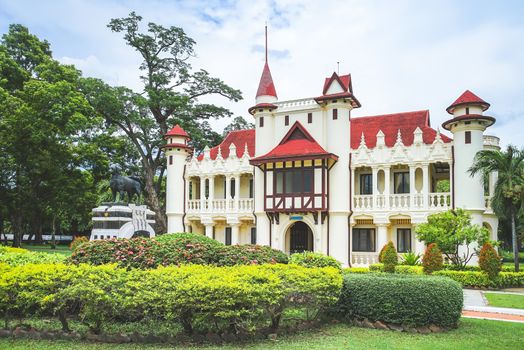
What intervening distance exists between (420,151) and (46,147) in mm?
24708

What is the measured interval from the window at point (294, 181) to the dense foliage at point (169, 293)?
61.0ft

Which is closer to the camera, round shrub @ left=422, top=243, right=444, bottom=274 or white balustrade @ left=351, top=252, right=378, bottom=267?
round shrub @ left=422, top=243, right=444, bottom=274

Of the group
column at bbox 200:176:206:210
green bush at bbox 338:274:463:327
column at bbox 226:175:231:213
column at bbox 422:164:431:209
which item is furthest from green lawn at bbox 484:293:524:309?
column at bbox 200:176:206:210

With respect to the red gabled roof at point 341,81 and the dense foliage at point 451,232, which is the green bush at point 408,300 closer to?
the dense foliage at point 451,232

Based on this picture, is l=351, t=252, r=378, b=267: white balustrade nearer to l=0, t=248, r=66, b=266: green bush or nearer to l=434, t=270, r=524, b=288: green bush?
l=434, t=270, r=524, b=288: green bush

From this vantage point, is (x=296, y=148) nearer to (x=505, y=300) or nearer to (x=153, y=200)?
(x=505, y=300)

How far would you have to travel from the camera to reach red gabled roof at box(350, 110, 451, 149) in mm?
29188

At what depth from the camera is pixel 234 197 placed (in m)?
33.4

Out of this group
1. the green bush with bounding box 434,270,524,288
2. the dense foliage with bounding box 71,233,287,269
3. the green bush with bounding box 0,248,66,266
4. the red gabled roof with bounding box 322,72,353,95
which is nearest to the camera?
the dense foliage with bounding box 71,233,287,269

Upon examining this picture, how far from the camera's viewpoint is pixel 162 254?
12516 millimetres

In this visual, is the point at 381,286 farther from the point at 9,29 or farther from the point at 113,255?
the point at 9,29

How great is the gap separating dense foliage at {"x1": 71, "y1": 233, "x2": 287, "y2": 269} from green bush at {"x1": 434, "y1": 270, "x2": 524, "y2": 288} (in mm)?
11314

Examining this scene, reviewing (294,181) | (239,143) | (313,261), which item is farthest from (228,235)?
(313,261)

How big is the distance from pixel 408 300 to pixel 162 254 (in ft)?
20.2
